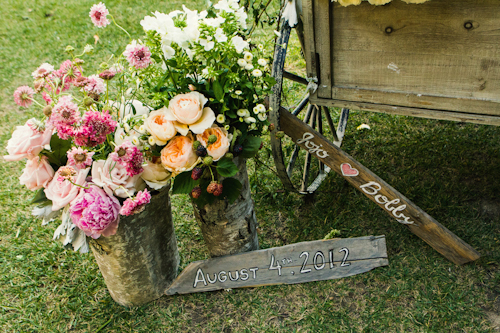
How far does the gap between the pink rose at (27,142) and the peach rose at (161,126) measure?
0.38 metres

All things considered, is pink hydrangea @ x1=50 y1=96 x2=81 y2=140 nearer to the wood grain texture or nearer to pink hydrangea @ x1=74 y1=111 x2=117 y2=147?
pink hydrangea @ x1=74 y1=111 x2=117 y2=147

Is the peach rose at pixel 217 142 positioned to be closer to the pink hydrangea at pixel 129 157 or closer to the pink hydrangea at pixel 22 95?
the pink hydrangea at pixel 129 157

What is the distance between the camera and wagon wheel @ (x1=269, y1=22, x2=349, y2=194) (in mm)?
1840

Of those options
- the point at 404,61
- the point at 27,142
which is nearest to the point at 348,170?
the point at 404,61

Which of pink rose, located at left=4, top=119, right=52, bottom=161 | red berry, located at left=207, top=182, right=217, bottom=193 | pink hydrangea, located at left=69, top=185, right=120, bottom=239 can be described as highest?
pink rose, located at left=4, top=119, right=52, bottom=161

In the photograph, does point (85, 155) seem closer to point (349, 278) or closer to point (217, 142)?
point (217, 142)

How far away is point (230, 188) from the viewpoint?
1.76 meters

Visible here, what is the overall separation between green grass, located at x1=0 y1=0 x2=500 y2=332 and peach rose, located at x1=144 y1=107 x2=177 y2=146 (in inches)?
36.9

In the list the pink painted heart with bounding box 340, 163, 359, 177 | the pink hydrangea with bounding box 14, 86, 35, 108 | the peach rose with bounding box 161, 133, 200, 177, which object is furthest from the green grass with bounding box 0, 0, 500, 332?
the pink hydrangea with bounding box 14, 86, 35, 108

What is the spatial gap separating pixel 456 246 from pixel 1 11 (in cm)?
583

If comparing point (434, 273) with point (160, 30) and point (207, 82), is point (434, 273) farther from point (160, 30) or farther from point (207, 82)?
point (160, 30)

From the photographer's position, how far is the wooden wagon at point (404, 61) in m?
1.54

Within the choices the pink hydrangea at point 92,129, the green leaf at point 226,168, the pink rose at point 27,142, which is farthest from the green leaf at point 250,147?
the pink rose at point 27,142

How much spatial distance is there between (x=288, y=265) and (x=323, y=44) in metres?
1.04
